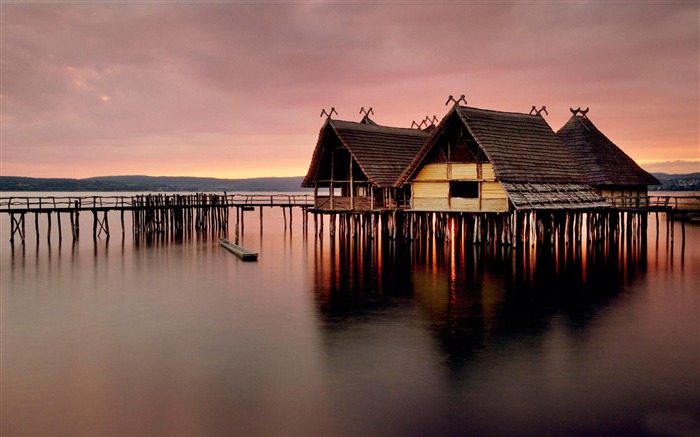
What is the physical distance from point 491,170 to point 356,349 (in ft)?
62.8

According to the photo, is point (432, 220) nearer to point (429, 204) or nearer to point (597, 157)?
point (429, 204)

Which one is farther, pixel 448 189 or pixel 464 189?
pixel 464 189

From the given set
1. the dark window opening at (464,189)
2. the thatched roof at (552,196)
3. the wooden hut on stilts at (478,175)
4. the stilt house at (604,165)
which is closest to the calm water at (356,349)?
the thatched roof at (552,196)

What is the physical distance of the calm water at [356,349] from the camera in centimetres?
1141

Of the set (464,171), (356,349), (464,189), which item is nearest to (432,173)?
(464,171)

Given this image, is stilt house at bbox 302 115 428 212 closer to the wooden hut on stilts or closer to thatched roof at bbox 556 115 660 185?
the wooden hut on stilts

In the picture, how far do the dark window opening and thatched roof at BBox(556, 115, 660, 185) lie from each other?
623cm

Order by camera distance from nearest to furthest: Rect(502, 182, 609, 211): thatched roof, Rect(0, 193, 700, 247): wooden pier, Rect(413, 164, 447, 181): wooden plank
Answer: Rect(502, 182, 609, 211): thatched roof
Rect(413, 164, 447, 181): wooden plank
Rect(0, 193, 700, 247): wooden pier

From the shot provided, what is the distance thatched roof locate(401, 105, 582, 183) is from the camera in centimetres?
3259

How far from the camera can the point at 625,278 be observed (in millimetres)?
26406

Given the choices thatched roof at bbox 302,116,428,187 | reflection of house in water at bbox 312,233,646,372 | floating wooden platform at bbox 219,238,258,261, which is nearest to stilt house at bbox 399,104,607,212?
thatched roof at bbox 302,116,428,187

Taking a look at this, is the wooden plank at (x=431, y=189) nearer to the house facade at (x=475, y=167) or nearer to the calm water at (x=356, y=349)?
the house facade at (x=475, y=167)

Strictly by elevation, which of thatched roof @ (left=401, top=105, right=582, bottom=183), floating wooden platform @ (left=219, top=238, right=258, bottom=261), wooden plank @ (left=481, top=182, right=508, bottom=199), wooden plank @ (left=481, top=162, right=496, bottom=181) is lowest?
floating wooden platform @ (left=219, top=238, right=258, bottom=261)

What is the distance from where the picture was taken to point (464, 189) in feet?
123
